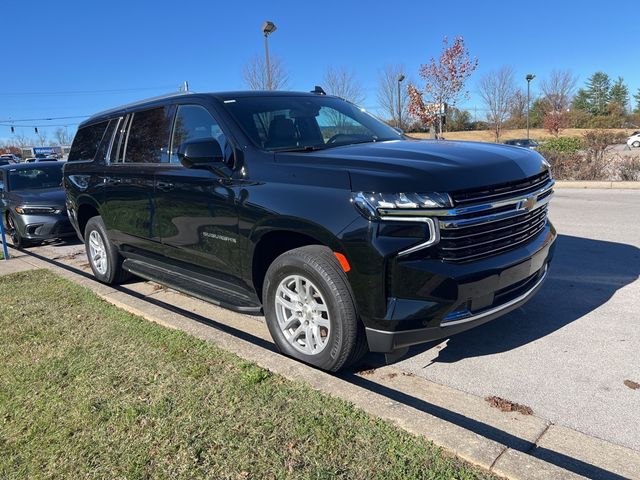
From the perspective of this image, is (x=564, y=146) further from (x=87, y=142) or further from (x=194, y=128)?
(x=194, y=128)

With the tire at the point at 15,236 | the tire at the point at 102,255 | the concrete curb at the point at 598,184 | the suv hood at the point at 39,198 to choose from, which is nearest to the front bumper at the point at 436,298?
the tire at the point at 102,255

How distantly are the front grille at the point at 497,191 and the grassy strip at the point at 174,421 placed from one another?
135cm

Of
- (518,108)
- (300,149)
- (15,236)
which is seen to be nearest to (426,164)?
(300,149)

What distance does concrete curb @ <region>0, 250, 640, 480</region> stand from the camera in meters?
2.39

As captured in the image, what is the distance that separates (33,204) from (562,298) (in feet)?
28.6

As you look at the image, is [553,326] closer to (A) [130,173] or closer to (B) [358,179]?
(B) [358,179]

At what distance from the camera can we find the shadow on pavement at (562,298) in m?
4.05

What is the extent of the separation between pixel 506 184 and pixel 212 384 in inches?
88.8

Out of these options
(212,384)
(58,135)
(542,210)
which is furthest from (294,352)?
(58,135)

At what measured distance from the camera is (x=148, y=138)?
513 centimetres

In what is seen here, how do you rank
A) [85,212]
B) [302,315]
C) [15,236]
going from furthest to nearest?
[15,236], [85,212], [302,315]

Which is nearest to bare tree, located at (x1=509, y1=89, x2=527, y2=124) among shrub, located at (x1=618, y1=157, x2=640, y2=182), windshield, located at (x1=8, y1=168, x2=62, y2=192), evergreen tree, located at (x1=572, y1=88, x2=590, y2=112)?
evergreen tree, located at (x1=572, y1=88, x2=590, y2=112)

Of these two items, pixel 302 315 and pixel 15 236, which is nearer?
pixel 302 315

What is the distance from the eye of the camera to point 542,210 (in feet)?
12.6
